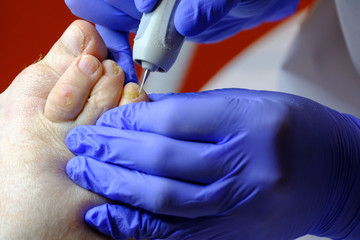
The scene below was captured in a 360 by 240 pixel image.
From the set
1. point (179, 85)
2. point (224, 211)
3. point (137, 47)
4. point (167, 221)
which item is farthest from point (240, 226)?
point (179, 85)

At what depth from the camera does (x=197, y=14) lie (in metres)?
0.93

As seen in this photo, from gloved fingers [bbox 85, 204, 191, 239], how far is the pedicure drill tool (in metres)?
0.33

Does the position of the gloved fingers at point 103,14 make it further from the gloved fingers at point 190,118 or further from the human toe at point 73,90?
the gloved fingers at point 190,118

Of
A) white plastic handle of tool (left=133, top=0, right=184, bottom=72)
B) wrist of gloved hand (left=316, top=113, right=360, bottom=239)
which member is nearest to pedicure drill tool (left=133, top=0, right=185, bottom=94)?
white plastic handle of tool (left=133, top=0, right=184, bottom=72)

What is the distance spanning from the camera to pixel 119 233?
88 centimetres

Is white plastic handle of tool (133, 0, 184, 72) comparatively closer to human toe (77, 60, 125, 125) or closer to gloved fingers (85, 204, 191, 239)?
human toe (77, 60, 125, 125)

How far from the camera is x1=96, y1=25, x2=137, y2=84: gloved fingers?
42.2 inches

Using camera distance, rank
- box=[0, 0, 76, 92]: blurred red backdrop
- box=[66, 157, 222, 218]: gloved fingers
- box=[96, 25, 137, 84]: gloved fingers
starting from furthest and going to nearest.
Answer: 1. box=[0, 0, 76, 92]: blurred red backdrop
2. box=[96, 25, 137, 84]: gloved fingers
3. box=[66, 157, 222, 218]: gloved fingers

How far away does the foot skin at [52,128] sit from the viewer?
0.84m

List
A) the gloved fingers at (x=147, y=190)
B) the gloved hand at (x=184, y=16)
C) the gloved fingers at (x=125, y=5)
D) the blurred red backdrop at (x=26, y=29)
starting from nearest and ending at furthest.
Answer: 1. the gloved fingers at (x=147, y=190)
2. the gloved hand at (x=184, y=16)
3. the gloved fingers at (x=125, y=5)
4. the blurred red backdrop at (x=26, y=29)

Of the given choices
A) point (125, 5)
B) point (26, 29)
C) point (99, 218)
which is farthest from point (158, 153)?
point (26, 29)

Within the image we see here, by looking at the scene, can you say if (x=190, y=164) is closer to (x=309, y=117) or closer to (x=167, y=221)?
(x=167, y=221)

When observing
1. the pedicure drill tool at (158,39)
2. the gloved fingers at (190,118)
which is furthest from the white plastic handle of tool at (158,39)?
the gloved fingers at (190,118)

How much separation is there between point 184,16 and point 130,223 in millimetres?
480
